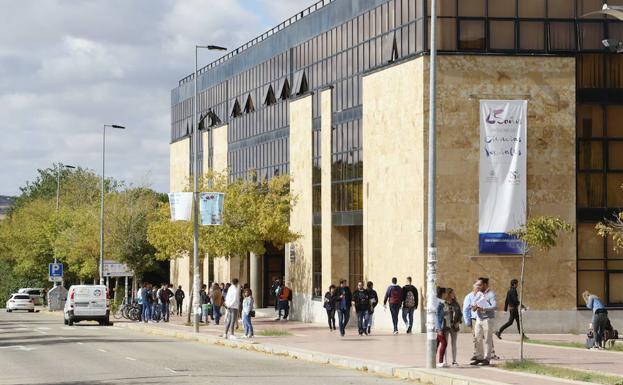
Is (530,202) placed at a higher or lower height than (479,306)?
higher

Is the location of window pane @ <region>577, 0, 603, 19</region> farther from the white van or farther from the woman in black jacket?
the white van

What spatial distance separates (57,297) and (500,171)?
43570 mm

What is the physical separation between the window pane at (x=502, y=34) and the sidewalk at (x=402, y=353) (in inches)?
412

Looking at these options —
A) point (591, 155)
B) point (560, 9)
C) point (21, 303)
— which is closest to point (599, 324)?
point (591, 155)

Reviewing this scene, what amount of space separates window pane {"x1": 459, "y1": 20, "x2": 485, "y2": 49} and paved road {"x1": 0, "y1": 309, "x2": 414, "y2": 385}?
14.4m

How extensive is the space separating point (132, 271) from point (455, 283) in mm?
33396

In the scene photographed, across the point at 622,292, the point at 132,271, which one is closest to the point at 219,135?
the point at 132,271

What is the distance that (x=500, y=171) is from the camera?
134 ft

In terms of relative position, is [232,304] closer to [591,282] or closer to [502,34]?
[591,282]

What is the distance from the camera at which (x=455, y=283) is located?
4028 cm

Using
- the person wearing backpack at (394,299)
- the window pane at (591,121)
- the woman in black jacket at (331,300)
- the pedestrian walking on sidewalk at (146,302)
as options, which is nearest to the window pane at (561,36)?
the window pane at (591,121)

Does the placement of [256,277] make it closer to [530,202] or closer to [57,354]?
[530,202]

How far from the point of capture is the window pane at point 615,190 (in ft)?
138

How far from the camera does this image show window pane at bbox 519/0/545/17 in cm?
4169
